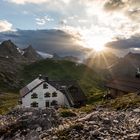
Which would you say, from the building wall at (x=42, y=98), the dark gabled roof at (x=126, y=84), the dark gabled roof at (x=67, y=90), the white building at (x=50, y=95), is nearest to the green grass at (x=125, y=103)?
the dark gabled roof at (x=126, y=84)

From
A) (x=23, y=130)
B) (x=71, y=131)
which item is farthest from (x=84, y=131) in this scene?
(x=23, y=130)

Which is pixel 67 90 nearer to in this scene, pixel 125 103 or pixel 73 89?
pixel 73 89

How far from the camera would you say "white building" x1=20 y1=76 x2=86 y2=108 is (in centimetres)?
10119

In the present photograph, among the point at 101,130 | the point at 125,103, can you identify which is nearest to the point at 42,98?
the point at 125,103

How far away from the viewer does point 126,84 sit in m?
77.7

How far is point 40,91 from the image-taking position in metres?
102

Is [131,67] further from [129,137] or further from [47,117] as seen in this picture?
[129,137]

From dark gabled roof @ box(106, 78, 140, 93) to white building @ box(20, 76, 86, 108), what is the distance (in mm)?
19181

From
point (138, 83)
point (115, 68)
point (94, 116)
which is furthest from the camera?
point (115, 68)

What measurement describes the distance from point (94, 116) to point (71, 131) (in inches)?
124

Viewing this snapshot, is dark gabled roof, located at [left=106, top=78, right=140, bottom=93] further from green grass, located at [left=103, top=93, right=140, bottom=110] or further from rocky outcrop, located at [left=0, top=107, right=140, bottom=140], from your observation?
rocky outcrop, located at [left=0, top=107, right=140, bottom=140]

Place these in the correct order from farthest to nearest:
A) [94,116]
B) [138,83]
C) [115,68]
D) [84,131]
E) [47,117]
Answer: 1. [115,68]
2. [138,83]
3. [47,117]
4. [94,116]
5. [84,131]

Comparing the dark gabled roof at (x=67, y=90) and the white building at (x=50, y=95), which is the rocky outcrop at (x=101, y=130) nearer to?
the dark gabled roof at (x=67, y=90)

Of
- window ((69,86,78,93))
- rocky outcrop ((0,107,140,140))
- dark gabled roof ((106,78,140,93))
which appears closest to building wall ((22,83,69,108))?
window ((69,86,78,93))
